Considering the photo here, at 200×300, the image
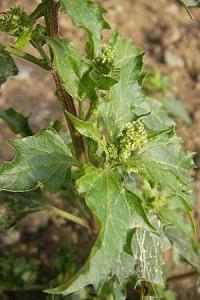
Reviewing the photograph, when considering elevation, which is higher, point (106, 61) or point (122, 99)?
point (106, 61)

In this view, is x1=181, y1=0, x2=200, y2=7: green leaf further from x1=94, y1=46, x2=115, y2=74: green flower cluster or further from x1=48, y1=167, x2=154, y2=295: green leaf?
x1=48, y1=167, x2=154, y2=295: green leaf

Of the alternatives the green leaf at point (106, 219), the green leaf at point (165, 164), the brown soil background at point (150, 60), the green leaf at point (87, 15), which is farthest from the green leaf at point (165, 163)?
the brown soil background at point (150, 60)

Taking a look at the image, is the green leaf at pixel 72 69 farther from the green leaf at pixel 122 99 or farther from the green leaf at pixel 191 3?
the green leaf at pixel 191 3

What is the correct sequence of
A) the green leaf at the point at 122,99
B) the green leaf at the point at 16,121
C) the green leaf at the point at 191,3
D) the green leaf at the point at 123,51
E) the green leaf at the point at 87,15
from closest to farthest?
the green leaf at the point at 191,3 → the green leaf at the point at 87,15 → the green leaf at the point at 122,99 → the green leaf at the point at 123,51 → the green leaf at the point at 16,121

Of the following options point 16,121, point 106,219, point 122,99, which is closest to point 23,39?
point 122,99

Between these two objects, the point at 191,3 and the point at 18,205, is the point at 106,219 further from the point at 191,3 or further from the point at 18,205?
the point at 18,205

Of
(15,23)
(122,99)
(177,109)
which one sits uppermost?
(15,23)
